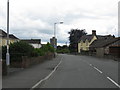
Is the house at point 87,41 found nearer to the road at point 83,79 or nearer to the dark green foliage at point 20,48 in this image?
the dark green foliage at point 20,48

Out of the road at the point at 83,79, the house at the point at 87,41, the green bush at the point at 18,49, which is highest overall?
the house at the point at 87,41

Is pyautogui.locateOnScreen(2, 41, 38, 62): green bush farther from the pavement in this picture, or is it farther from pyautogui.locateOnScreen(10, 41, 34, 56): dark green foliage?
the pavement

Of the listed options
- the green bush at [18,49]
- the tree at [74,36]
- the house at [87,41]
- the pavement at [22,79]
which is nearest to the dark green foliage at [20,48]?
the green bush at [18,49]

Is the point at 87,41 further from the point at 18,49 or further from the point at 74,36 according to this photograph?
the point at 18,49

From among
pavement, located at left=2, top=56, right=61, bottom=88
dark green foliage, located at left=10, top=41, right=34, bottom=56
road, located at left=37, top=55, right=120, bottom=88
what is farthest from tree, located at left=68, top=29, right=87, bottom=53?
pavement, located at left=2, top=56, right=61, bottom=88

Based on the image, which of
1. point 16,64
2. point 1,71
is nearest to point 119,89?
point 1,71

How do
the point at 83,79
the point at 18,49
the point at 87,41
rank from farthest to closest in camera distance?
the point at 87,41
the point at 18,49
the point at 83,79

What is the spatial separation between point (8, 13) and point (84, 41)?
102508mm

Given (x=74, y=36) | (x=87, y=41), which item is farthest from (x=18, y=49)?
(x=74, y=36)

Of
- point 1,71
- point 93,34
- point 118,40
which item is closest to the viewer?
point 1,71

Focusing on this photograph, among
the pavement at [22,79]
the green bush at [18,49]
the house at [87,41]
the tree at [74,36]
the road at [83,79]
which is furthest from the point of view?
the tree at [74,36]

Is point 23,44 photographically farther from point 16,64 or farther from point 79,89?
point 79,89

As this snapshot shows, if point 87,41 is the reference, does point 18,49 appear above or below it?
below

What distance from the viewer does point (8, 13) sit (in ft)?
63.8
